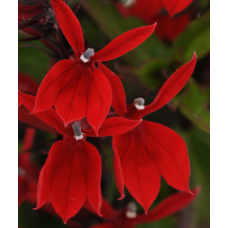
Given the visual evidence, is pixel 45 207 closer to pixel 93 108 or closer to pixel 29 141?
pixel 29 141

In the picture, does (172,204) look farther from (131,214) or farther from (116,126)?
(116,126)

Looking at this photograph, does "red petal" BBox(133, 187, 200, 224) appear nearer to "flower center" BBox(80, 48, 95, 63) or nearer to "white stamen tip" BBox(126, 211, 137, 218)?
"white stamen tip" BBox(126, 211, 137, 218)

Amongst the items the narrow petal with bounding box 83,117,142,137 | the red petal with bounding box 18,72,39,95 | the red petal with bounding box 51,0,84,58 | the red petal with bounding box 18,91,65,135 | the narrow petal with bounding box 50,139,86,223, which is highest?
the red petal with bounding box 18,72,39,95

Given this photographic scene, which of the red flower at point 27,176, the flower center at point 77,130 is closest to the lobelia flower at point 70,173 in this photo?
the flower center at point 77,130

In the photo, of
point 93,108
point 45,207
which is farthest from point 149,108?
point 45,207

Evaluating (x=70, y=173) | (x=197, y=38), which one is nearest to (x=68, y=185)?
(x=70, y=173)

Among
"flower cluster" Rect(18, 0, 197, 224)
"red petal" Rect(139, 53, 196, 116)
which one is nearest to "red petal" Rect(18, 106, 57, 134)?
"flower cluster" Rect(18, 0, 197, 224)

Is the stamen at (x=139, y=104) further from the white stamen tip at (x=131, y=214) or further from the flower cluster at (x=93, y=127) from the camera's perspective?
the white stamen tip at (x=131, y=214)
